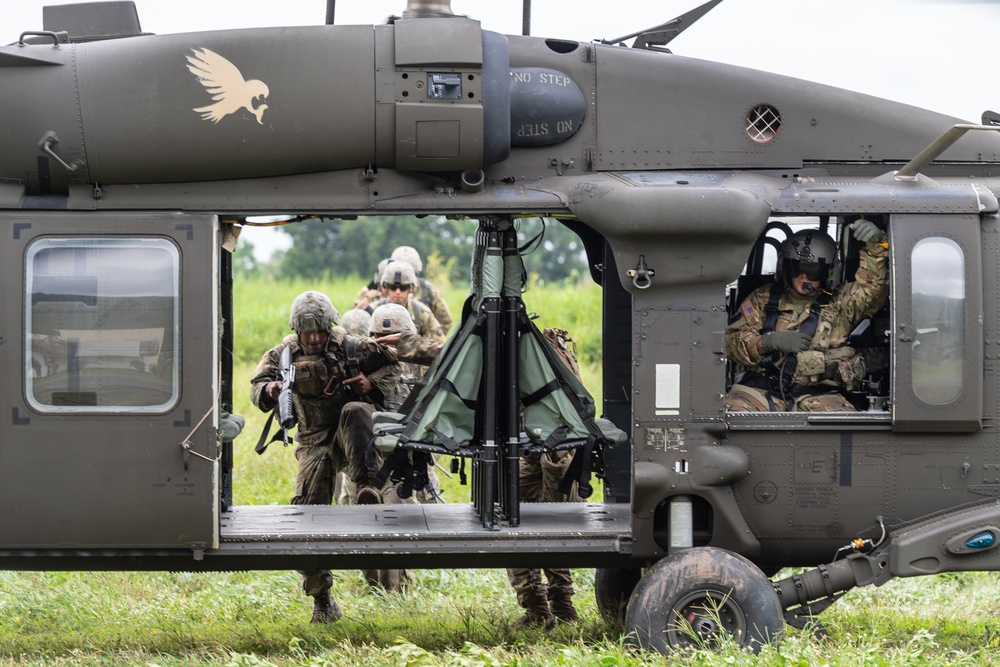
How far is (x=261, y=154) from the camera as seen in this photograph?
22.0 ft

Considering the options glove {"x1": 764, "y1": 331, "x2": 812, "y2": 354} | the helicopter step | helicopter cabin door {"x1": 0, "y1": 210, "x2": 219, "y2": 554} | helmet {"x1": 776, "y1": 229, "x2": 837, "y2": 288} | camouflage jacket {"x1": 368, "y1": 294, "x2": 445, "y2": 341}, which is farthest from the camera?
camouflage jacket {"x1": 368, "y1": 294, "x2": 445, "y2": 341}

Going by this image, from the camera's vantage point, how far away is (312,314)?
27.5 feet

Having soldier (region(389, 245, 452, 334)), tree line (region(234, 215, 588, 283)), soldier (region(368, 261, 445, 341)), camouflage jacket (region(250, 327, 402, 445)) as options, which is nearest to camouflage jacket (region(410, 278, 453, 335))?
soldier (region(389, 245, 452, 334))

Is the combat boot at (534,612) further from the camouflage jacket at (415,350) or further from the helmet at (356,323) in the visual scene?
the helmet at (356,323)

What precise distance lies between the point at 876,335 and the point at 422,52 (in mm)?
2946

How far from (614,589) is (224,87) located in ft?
12.4

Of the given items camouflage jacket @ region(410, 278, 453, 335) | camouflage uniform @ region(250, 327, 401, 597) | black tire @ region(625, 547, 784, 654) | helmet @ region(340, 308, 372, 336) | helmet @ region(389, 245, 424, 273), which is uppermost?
helmet @ region(389, 245, 424, 273)

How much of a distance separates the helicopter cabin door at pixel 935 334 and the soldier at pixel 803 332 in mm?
226

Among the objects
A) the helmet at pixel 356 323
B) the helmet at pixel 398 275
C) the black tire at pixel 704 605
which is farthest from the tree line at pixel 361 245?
the black tire at pixel 704 605

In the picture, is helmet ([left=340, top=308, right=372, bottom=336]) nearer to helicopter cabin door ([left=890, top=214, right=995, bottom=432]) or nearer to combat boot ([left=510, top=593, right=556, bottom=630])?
combat boot ([left=510, top=593, right=556, bottom=630])

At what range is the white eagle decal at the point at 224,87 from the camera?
6.65 m

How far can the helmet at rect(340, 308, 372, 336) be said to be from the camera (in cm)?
936

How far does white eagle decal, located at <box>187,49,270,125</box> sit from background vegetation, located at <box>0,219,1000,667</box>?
2698 mm

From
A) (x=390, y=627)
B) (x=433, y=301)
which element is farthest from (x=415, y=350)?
(x=433, y=301)
